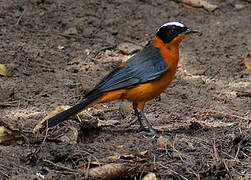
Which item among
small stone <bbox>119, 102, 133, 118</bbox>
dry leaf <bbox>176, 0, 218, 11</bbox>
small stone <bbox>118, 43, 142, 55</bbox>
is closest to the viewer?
small stone <bbox>119, 102, 133, 118</bbox>

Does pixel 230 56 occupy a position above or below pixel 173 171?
below

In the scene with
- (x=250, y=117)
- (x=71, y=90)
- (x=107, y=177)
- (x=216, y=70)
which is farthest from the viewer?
(x=216, y=70)

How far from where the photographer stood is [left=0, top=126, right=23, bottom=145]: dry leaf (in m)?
5.26

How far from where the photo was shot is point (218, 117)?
21.9 ft

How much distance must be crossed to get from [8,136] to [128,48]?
3.41 m

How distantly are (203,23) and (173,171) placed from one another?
16.4 feet

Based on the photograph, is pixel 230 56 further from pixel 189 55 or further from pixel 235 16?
pixel 235 16

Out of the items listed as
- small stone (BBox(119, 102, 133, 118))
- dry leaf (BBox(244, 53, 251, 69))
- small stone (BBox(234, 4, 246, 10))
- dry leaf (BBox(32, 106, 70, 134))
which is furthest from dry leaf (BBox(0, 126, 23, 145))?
small stone (BBox(234, 4, 246, 10))

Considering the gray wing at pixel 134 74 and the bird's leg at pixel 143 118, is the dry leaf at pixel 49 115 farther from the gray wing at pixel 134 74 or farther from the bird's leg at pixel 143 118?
the bird's leg at pixel 143 118

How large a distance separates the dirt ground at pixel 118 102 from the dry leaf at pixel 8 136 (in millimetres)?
52

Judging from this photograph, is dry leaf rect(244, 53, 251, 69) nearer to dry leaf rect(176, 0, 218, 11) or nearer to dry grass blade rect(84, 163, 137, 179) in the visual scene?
dry leaf rect(176, 0, 218, 11)

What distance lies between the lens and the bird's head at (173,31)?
637 centimetres

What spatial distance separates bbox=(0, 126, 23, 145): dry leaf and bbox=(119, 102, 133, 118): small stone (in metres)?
1.71

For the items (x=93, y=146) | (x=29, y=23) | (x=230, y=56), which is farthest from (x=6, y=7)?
(x=93, y=146)
